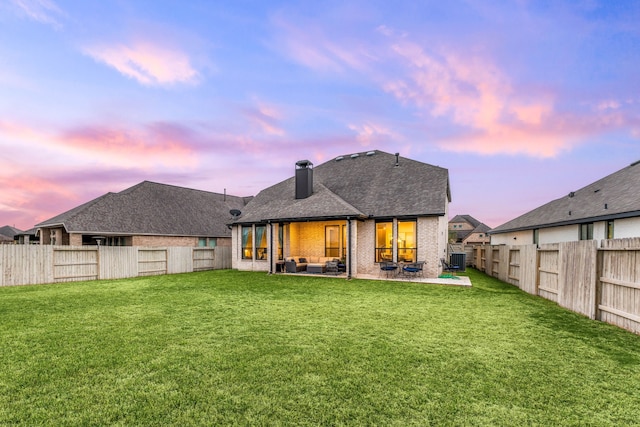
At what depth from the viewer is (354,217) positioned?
15.3 metres

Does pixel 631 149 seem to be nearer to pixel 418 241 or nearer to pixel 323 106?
Result: pixel 418 241

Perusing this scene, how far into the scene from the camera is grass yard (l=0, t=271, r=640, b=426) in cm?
306

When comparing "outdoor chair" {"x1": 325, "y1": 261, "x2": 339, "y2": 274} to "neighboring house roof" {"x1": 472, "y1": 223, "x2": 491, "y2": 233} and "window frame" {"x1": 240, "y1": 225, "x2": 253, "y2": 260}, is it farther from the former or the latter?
"neighboring house roof" {"x1": 472, "y1": 223, "x2": 491, "y2": 233}

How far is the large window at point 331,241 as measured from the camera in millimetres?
18734

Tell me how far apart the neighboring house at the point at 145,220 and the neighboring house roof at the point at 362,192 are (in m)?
8.01

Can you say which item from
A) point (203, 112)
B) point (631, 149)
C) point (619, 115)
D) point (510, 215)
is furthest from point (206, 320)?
point (510, 215)

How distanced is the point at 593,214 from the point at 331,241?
46.9 feet

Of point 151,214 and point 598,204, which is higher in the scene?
point 598,204

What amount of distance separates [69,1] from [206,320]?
535 inches

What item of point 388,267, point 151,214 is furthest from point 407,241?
point 151,214

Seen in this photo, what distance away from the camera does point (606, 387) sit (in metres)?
3.66

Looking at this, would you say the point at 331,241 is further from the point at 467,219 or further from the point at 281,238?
the point at 467,219

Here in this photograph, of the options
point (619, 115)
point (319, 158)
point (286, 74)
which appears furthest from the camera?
point (319, 158)

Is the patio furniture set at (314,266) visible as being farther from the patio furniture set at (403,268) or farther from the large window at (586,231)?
the large window at (586,231)
